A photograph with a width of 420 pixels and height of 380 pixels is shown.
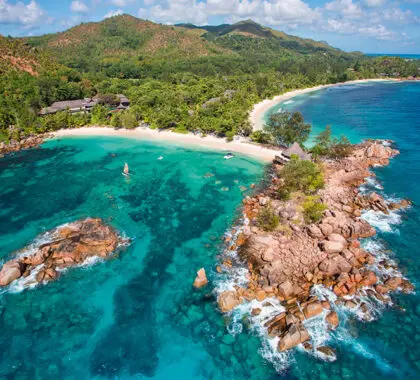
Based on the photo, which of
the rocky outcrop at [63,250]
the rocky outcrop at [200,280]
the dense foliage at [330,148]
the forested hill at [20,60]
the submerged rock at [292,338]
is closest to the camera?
the submerged rock at [292,338]

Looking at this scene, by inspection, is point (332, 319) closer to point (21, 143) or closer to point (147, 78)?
point (21, 143)

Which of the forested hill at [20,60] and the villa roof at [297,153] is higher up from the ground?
the forested hill at [20,60]

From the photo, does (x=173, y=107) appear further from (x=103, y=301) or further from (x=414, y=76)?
(x=414, y=76)

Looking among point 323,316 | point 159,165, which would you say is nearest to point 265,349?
point 323,316

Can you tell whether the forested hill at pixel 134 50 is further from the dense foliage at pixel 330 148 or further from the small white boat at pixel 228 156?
the dense foliage at pixel 330 148

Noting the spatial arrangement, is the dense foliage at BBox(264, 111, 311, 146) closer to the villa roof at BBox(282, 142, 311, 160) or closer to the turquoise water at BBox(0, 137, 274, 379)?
the villa roof at BBox(282, 142, 311, 160)

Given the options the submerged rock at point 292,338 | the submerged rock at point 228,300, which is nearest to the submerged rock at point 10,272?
the submerged rock at point 228,300
